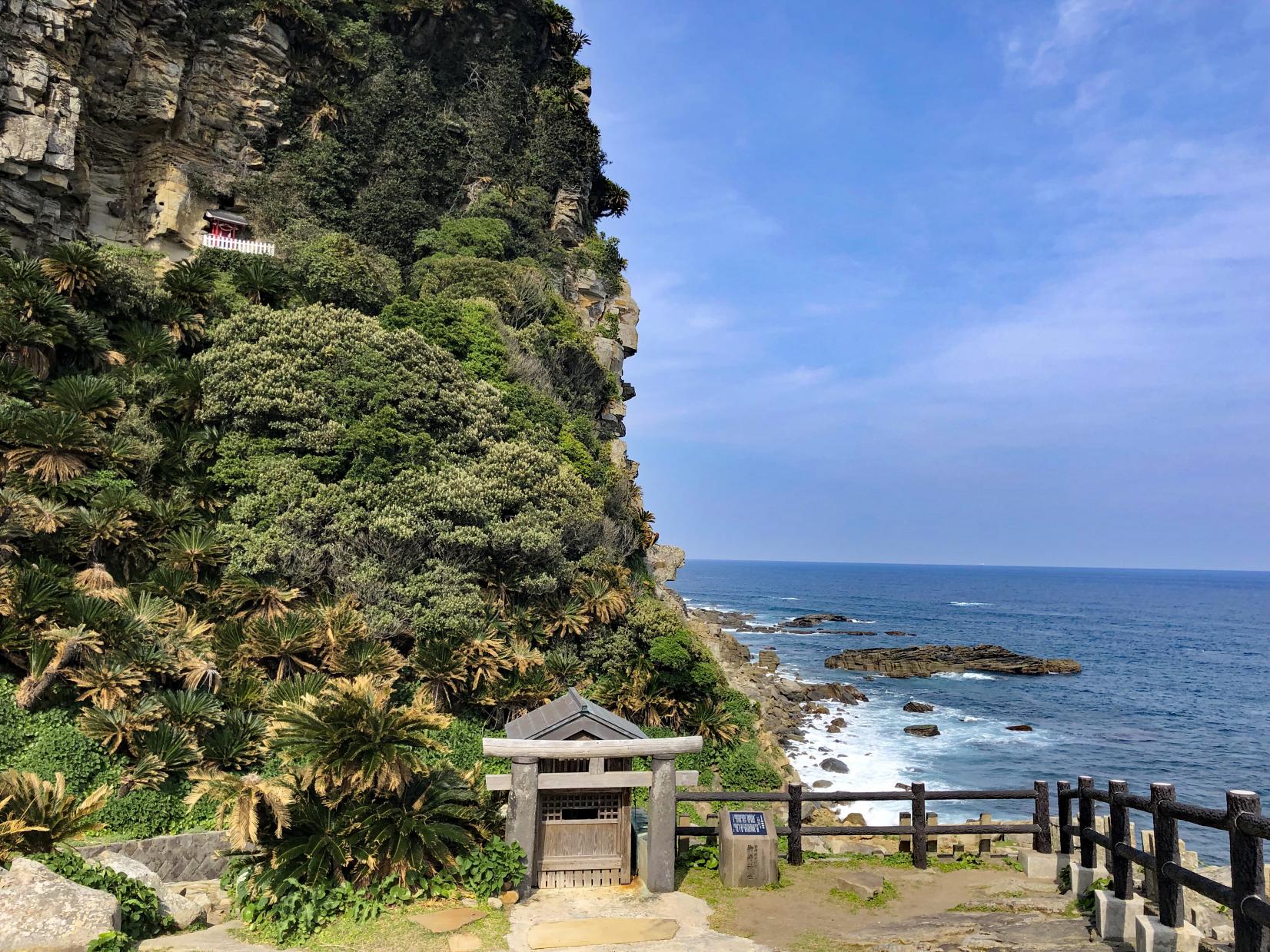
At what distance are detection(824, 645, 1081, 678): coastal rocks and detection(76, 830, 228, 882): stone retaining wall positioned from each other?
47.9 meters

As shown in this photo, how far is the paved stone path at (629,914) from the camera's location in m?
7.66

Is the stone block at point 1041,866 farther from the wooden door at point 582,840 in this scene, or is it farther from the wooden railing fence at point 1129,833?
the wooden door at point 582,840

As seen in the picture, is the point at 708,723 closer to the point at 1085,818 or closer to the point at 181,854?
the point at 1085,818

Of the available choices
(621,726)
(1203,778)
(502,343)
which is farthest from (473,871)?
(1203,778)

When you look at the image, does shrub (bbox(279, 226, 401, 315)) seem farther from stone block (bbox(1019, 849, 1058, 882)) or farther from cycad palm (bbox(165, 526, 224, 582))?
stone block (bbox(1019, 849, 1058, 882))

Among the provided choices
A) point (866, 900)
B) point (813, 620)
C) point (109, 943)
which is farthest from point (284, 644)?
point (813, 620)

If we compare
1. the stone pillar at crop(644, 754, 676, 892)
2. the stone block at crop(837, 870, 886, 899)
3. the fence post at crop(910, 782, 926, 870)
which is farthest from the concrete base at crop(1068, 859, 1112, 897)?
the stone pillar at crop(644, 754, 676, 892)

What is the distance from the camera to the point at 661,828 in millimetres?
9125

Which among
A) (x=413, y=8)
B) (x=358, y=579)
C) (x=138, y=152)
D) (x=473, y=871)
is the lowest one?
(x=473, y=871)

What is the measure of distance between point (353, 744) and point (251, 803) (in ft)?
3.88

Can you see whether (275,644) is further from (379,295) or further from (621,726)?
(379,295)

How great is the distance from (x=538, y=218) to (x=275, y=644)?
25700 mm

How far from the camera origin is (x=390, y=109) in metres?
34.7

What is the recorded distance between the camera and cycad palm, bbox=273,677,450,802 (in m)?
8.48
